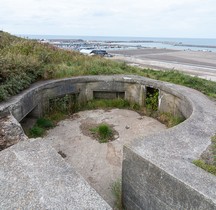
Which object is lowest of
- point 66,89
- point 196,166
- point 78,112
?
point 78,112

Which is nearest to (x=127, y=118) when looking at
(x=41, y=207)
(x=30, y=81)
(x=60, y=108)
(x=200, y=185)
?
(x=60, y=108)

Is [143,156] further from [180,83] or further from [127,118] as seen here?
[180,83]

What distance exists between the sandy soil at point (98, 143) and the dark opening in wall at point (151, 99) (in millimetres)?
556

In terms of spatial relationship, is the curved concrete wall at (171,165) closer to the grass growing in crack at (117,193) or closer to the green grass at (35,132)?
the grass growing in crack at (117,193)

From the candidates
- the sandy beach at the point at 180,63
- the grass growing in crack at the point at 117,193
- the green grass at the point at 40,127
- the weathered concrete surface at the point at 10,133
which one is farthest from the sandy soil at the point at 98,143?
the sandy beach at the point at 180,63

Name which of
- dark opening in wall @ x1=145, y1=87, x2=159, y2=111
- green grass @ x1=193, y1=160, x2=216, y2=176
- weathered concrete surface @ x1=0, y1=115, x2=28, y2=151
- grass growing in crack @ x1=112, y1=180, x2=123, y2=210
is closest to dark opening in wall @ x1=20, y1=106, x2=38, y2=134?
weathered concrete surface @ x1=0, y1=115, x2=28, y2=151

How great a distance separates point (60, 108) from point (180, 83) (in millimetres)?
4487

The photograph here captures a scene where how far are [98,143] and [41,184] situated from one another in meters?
3.18

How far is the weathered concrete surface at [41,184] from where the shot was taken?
2.20 meters

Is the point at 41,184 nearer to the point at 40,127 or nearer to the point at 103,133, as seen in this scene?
the point at 103,133

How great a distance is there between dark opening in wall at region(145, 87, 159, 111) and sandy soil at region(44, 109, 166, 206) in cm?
56

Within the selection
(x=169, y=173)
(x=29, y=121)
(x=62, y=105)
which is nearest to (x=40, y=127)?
(x=29, y=121)

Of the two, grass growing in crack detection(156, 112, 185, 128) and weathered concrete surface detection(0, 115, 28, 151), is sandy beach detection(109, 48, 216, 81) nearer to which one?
grass growing in crack detection(156, 112, 185, 128)

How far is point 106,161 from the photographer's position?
4926 mm
